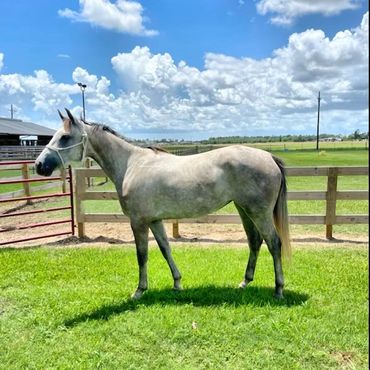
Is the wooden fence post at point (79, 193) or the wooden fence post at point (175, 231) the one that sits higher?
the wooden fence post at point (79, 193)

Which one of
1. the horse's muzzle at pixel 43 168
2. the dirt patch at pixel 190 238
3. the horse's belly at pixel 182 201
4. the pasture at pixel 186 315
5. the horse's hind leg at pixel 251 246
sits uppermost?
the horse's muzzle at pixel 43 168

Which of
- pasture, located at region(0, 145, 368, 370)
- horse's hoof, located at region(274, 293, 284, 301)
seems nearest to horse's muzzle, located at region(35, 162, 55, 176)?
pasture, located at region(0, 145, 368, 370)

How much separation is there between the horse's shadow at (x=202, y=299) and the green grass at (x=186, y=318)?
12 millimetres

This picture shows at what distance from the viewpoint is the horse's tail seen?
4078mm

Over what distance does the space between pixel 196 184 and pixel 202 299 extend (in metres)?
1.26

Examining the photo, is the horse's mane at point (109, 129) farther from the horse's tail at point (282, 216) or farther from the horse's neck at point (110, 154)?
the horse's tail at point (282, 216)

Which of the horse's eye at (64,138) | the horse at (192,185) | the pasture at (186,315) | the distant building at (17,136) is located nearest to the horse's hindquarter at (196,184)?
the horse at (192,185)

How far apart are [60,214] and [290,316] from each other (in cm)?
792

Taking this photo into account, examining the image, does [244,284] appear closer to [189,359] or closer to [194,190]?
[194,190]

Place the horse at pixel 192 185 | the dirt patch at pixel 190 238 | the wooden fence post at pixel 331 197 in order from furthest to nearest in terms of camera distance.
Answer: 1. the wooden fence post at pixel 331 197
2. the dirt patch at pixel 190 238
3. the horse at pixel 192 185

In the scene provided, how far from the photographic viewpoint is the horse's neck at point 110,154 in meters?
4.29

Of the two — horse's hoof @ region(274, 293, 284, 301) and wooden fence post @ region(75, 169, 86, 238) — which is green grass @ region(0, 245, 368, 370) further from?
wooden fence post @ region(75, 169, 86, 238)

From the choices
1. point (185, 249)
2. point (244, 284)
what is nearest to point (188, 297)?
point (244, 284)

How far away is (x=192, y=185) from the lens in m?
4.00
